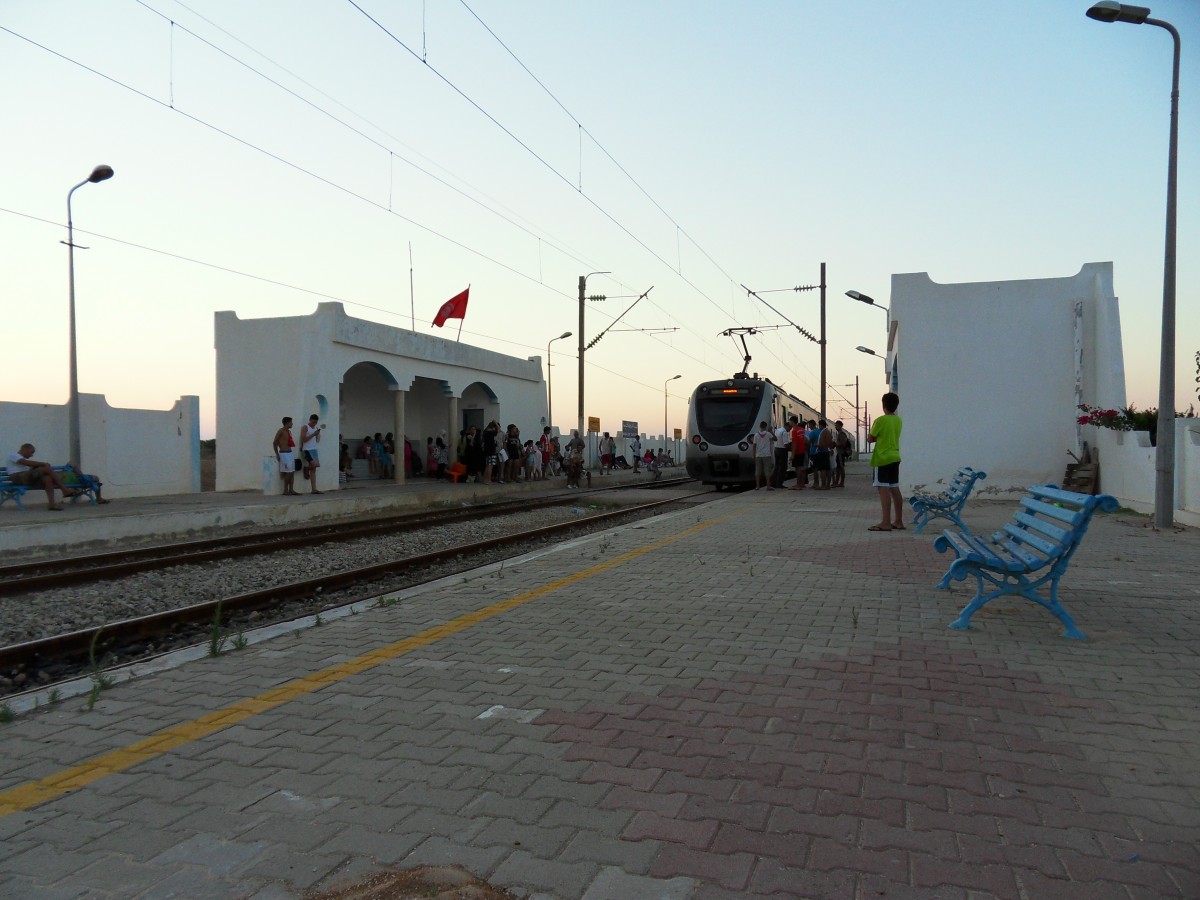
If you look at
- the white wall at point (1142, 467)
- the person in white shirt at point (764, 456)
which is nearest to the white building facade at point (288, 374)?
the person in white shirt at point (764, 456)

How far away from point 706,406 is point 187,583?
17.0 metres

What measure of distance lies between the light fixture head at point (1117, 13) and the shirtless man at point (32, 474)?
55.7ft

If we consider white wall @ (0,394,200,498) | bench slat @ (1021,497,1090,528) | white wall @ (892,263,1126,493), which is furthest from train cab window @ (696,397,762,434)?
bench slat @ (1021,497,1090,528)

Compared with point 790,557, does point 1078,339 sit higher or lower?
higher

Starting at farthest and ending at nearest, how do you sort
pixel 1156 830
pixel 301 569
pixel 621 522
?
pixel 621 522
pixel 301 569
pixel 1156 830

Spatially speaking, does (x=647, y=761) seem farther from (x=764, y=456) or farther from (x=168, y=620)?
(x=764, y=456)

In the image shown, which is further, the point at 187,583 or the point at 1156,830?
the point at 187,583

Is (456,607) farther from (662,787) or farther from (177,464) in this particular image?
(177,464)

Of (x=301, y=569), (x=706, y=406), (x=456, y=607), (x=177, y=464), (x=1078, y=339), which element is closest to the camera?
(x=456, y=607)

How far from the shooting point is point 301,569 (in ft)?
33.3

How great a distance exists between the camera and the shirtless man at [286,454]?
18.5 metres

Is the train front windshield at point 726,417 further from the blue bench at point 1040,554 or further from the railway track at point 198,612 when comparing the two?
the blue bench at point 1040,554

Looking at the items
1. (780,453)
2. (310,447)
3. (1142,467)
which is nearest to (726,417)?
(780,453)

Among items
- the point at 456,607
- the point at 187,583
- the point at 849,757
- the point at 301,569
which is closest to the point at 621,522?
the point at 301,569
